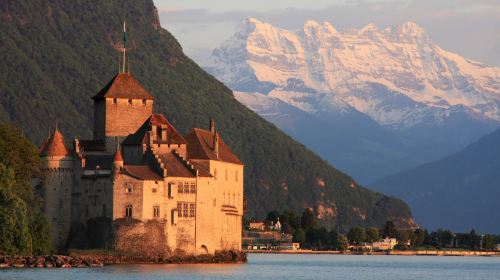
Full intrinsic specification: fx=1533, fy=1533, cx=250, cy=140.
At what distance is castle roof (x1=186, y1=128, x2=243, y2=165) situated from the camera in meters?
152

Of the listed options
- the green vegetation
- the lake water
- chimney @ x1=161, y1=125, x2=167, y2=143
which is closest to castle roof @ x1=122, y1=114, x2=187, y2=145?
chimney @ x1=161, y1=125, x2=167, y2=143

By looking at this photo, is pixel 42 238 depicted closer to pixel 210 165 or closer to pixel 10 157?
pixel 10 157

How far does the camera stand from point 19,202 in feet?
432

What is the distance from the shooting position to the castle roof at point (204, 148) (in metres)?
152

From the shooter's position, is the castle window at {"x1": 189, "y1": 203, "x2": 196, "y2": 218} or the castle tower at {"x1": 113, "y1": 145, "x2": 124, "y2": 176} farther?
the castle window at {"x1": 189, "y1": 203, "x2": 196, "y2": 218}

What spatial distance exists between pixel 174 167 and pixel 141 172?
419 centimetres

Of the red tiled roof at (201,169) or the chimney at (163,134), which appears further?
the chimney at (163,134)

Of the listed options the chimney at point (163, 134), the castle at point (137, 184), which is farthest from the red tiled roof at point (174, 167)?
the chimney at point (163, 134)

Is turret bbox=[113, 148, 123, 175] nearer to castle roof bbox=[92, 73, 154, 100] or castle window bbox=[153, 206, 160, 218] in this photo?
castle window bbox=[153, 206, 160, 218]

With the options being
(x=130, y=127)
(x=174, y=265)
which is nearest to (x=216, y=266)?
(x=174, y=265)

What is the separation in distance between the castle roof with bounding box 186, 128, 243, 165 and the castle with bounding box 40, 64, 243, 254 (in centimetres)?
10

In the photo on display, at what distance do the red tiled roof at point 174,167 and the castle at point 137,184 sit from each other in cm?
9

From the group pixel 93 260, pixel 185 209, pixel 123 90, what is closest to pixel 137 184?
pixel 185 209

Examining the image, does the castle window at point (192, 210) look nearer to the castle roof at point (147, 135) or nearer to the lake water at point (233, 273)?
the lake water at point (233, 273)
